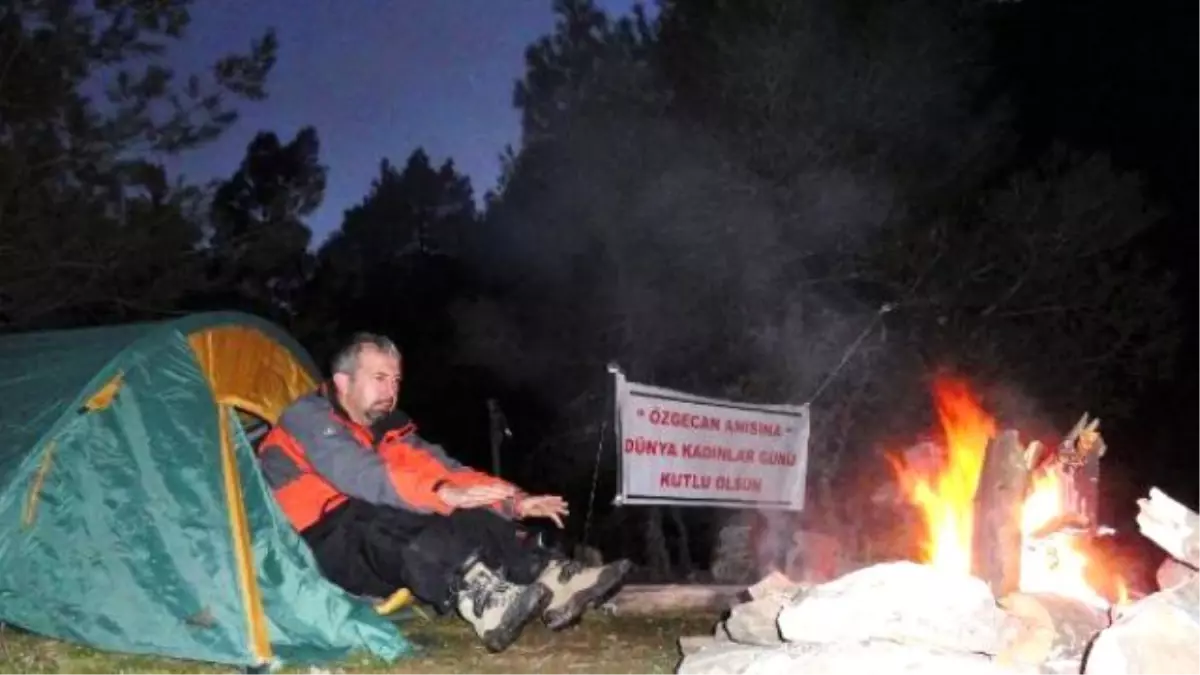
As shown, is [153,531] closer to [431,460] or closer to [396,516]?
[396,516]

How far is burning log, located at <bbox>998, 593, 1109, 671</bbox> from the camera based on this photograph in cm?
379

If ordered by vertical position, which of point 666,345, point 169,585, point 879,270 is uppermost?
point 879,270

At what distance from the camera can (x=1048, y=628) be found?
390 centimetres

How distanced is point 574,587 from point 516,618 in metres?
0.35

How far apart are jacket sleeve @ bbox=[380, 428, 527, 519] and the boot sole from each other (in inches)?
16.9

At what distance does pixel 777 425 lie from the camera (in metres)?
8.14

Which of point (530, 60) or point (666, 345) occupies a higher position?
point (530, 60)

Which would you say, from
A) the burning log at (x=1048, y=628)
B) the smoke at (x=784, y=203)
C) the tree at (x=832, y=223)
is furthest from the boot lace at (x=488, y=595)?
the smoke at (x=784, y=203)

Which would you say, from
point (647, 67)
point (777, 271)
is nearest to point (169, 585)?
point (777, 271)

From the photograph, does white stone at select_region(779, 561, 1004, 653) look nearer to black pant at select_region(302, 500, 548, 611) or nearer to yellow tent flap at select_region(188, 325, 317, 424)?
black pant at select_region(302, 500, 548, 611)

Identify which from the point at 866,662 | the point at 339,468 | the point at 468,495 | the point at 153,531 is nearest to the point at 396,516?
the point at 339,468

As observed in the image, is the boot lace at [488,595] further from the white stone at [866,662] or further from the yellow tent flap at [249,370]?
the yellow tent flap at [249,370]

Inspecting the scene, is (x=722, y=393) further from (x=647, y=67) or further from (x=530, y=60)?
(x=530, y=60)

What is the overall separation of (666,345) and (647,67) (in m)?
2.43
